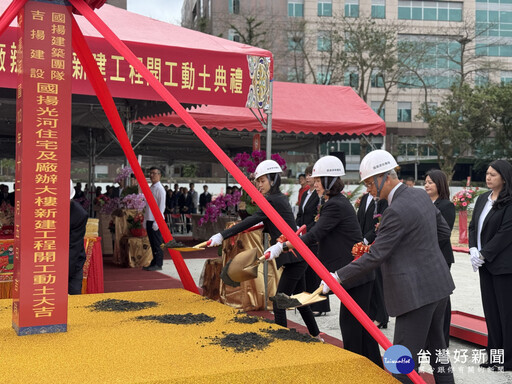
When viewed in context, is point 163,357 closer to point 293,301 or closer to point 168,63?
point 293,301

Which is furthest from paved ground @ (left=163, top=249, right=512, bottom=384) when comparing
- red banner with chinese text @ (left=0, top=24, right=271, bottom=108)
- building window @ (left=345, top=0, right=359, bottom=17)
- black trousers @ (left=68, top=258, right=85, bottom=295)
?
building window @ (left=345, top=0, right=359, bottom=17)

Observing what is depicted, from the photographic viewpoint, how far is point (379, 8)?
38.0 meters

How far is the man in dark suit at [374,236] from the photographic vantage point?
17.9 feet

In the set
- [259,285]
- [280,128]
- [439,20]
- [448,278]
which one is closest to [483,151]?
[439,20]

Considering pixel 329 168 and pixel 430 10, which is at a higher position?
pixel 430 10

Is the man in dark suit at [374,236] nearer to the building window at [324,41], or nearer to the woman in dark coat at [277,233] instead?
the woman in dark coat at [277,233]

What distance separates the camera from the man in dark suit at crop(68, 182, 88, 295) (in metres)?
5.09

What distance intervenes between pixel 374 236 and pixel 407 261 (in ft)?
8.86

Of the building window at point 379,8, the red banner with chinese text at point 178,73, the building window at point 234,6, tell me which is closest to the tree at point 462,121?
the building window at point 379,8

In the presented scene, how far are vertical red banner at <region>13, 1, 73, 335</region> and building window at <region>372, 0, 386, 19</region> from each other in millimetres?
36945

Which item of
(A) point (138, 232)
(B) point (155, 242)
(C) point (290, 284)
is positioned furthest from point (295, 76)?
(C) point (290, 284)

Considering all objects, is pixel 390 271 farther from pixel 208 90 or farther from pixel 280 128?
pixel 280 128

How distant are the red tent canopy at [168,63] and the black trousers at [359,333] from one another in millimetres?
2954

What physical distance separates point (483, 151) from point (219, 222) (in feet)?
70.2
